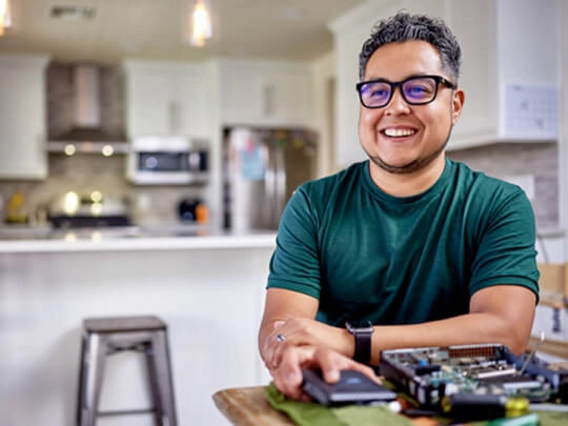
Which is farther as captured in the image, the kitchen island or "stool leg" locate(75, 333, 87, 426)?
the kitchen island

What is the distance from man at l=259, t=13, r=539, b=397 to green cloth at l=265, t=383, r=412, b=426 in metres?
0.36

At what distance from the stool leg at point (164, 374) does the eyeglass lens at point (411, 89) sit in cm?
172

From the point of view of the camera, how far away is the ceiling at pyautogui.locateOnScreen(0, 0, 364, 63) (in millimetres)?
4566

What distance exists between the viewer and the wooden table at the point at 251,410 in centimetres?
85

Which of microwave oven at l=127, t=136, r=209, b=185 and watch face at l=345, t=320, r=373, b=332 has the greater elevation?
microwave oven at l=127, t=136, r=209, b=185

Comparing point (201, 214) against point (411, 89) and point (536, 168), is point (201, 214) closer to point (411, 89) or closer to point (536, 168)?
point (536, 168)

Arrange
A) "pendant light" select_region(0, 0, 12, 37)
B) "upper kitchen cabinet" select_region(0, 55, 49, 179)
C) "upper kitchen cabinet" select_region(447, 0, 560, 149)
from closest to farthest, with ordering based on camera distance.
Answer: "pendant light" select_region(0, 0, 12, 37) < "upper kitchen cabinet" select_region(447, 0, 560, 149) < "upper kitchen cabinet" select_region(0, 55, 49, 179)

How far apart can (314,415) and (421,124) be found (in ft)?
2.13

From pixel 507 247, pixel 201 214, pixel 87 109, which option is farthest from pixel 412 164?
pixel 87 109

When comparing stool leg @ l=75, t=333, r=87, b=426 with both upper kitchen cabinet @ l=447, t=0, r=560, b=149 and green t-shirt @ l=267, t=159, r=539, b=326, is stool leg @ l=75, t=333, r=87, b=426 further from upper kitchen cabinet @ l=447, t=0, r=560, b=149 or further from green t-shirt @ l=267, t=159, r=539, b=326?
upper kitchen cabinet @ l=447, t=0, r=560, b=149

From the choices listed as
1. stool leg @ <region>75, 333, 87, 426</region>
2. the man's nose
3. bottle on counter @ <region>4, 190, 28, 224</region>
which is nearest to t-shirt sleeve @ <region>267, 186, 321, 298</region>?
the man's nose

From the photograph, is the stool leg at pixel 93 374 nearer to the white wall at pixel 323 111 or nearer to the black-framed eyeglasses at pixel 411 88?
the black-framed eyeglasses at pixel 411 88

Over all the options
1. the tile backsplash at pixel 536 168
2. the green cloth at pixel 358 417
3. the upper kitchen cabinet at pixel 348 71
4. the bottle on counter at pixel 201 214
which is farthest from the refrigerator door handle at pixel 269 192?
the green cloth at pixel 358 417

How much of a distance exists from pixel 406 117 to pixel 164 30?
4.26 m
